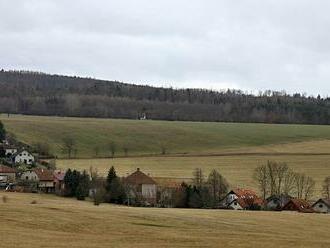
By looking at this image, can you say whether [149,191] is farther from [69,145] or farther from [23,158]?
[69,145]

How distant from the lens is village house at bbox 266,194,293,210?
6888 centimetres

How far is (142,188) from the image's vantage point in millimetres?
73250

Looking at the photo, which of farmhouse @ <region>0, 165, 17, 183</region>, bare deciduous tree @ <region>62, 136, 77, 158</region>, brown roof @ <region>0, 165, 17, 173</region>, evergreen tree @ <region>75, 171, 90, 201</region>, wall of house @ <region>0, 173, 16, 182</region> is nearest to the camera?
evergreen tree @ <region>75, 171, 90, 201</region>

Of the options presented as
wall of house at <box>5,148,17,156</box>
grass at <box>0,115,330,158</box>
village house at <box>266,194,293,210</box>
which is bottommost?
village house at <box>266,194,293,210</box>

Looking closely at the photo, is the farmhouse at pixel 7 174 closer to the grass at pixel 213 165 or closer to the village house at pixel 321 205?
the grass at pixel 213 165

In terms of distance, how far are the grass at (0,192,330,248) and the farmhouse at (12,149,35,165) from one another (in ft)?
168

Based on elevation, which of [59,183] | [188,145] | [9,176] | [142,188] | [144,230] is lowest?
[144,230]

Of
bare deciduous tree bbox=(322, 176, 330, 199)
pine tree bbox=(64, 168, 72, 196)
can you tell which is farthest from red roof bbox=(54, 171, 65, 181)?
bare deciduous tree bbox=(322, 176, 330, 199)

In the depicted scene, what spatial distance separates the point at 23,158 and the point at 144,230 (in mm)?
61979

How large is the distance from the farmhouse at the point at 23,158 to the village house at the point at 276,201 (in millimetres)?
35977

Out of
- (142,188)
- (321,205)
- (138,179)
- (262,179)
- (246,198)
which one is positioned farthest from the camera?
(262,179)

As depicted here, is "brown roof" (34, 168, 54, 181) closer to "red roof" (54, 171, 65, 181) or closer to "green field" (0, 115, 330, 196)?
"red roof" (54, 171, 65, 181)

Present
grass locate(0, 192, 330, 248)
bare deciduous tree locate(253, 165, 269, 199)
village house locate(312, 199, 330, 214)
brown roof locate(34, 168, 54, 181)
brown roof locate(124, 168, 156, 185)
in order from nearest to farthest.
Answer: grass locate(0, 192, 330, 248) < village house locate(312, 199, 330, 214) < brown roof locate(124, 168, 156, 185) < brown roof locate(34, 168, 54, 181) < bare deciduous tree locate(253, 165, 269, 199)

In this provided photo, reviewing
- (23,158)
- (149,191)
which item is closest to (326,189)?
(149,191)
